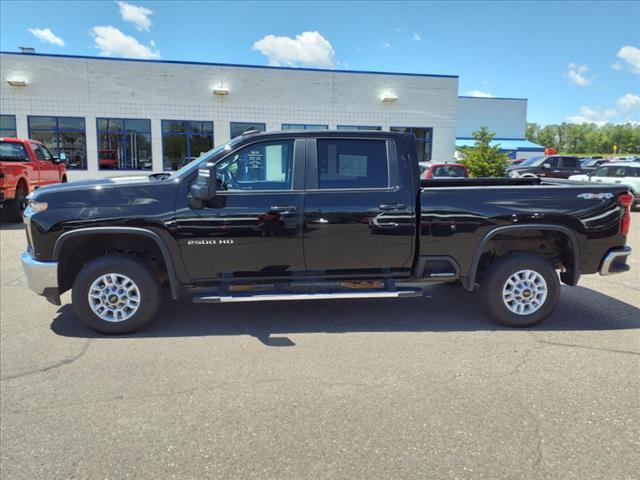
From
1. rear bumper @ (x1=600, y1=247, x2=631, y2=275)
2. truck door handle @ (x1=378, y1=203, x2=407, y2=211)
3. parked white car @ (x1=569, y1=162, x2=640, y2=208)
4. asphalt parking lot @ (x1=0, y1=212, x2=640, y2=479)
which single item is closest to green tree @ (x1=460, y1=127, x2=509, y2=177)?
parked white car @ (x1=569, y1=162, x2=640, y2=208)

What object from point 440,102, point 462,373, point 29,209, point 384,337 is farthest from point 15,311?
point 440,102

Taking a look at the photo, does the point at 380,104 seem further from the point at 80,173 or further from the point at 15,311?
the point at 15,311

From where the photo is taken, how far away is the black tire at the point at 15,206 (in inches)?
440

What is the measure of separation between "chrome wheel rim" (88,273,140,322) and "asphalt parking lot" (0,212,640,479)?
9.4 inches

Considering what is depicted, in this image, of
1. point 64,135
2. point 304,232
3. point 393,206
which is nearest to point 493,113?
point 64,135

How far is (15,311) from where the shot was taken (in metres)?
5.22

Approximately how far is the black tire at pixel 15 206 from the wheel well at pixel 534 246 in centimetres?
1109

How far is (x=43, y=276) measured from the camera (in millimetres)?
4301

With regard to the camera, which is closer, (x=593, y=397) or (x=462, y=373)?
(x=593, y=397)

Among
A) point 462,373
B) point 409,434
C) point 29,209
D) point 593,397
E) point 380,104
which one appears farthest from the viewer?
point 380,104

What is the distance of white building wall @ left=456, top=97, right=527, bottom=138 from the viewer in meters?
44.5

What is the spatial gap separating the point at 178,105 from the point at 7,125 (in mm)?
7464

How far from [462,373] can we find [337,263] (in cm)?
154

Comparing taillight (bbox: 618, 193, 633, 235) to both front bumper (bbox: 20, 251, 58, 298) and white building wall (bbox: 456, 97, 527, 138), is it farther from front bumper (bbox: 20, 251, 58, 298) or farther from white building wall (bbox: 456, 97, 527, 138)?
white building wall (bbox: 456, 97, 527, 138)
